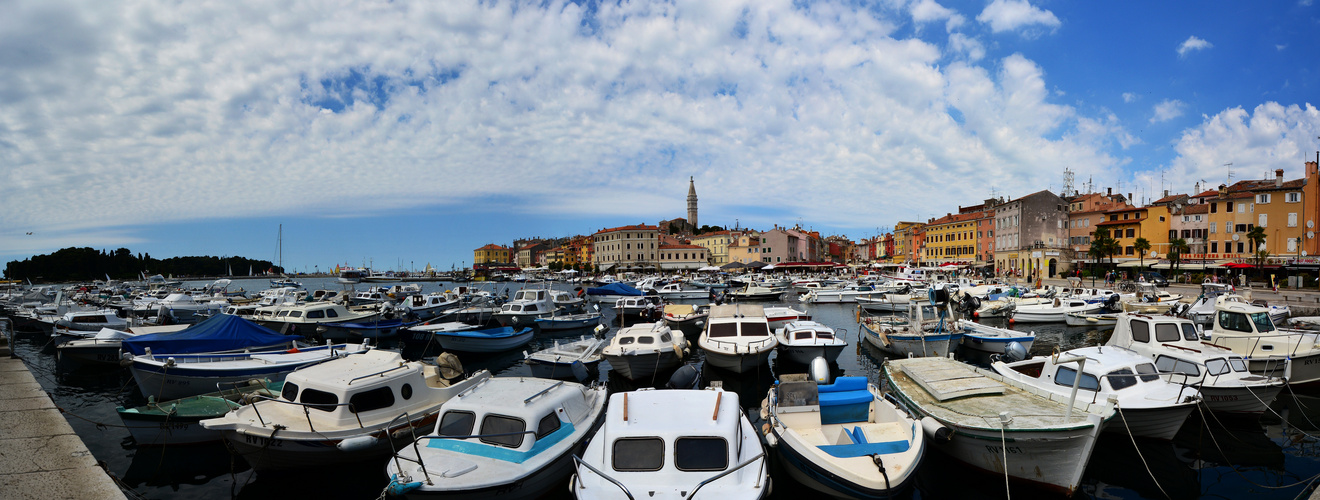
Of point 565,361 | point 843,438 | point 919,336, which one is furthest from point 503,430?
point 919,336

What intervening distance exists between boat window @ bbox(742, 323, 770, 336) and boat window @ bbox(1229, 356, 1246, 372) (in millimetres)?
11491

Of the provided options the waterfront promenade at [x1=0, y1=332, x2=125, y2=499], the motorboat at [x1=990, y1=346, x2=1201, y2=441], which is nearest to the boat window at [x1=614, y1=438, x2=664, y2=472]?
the waterfront promenade at [x1=0, y1=332, x2=125, y2=499]

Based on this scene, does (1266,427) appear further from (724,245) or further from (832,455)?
(724,245)

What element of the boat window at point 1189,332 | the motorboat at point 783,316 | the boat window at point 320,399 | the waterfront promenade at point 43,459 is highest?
the boat window at point 1189,332

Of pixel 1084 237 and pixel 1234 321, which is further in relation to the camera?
pixel 1084 237

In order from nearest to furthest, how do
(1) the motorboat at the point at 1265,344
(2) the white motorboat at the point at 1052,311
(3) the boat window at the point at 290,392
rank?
(3) the boat window at the point at 290,392 < (1) the motorboat at the point at 1265,344 < (2) the white motorboat at the point at 1052,311

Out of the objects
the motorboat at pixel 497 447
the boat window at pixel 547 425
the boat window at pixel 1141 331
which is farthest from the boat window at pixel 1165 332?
the boat window at pixel 547 425

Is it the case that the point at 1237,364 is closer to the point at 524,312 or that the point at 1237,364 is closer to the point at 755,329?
the point at 755,329

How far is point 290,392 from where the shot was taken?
A: 10469mm

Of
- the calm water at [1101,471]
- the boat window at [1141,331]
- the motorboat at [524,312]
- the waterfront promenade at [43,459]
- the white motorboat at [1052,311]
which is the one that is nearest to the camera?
the waterfront promenade at [43,459]

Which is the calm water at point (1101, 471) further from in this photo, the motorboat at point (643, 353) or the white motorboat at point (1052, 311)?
the white motorboat at point (1052, 311)

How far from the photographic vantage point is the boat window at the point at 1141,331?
15.6m

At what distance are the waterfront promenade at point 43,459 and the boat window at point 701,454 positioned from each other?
7.37m

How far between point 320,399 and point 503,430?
4.06 m
